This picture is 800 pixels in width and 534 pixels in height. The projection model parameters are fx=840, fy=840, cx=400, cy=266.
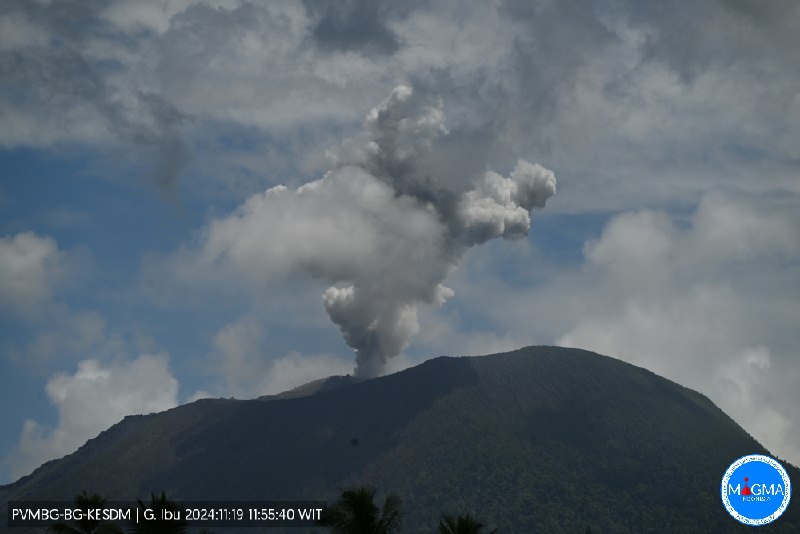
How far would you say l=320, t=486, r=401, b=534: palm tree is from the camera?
2703 centimetres

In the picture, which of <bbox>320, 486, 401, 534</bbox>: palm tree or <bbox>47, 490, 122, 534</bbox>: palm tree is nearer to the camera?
<bbox>320, 486, 401, 534</bbox>: palm tree

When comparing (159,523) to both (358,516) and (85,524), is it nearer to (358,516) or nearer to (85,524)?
(85,524)

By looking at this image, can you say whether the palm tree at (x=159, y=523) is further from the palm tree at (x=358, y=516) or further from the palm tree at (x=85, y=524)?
the palm tree at (x=358, y=516)

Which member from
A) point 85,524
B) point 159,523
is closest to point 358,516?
point 159,523

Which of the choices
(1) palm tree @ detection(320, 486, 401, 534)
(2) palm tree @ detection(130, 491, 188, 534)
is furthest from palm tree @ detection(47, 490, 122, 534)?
(1) palm tree @ detection(320, 486, 401, 534)

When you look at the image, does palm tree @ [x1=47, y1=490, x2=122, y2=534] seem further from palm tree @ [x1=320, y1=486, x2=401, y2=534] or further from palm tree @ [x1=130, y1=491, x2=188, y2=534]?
palm tree @ [x1=320, y1=486, x2=401, y2=534]

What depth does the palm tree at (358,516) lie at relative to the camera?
2703cm

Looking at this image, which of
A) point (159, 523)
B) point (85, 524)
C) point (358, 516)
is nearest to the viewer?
point (159, 523)

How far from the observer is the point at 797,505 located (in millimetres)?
184250

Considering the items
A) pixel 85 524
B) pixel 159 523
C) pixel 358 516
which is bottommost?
pixel 358 516

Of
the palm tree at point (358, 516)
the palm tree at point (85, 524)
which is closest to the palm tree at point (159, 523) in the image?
the palm tree at point (85, 524)

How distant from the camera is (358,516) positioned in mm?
27234

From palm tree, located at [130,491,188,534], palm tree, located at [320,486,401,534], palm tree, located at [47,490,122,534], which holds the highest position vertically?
palm tree, located at [47,490,122,534]

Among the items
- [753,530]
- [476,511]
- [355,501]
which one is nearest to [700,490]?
[753,530]
